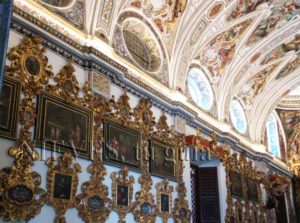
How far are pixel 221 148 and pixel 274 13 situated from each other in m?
4.95

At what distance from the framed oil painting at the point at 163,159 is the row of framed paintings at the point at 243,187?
13.3 ft

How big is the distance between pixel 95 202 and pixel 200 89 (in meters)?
7.47

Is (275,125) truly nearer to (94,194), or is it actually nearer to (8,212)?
(94,194)

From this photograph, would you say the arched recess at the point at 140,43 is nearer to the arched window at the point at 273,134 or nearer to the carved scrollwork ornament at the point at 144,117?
the carved scrollwork ornament at the point at 144,117

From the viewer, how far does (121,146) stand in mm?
9016

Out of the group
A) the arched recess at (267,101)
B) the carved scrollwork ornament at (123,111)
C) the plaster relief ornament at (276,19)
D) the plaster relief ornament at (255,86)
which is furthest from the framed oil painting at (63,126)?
the arched recess at (267,101)

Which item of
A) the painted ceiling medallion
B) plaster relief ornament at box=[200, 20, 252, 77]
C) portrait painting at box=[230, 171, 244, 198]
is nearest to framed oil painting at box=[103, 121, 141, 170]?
the painted ceiling medallion

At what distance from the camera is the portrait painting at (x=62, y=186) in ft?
23.3

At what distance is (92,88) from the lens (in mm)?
8484

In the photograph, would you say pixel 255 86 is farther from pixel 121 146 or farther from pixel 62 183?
pixel 62 183

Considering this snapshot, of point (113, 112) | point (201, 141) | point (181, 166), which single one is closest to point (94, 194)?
point (113, 112)

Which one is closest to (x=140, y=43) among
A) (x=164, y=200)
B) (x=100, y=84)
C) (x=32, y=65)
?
(x=100, y=84)

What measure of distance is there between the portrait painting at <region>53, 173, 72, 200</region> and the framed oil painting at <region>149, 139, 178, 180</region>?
9.43 ft

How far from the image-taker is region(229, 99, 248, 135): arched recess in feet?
54.2
